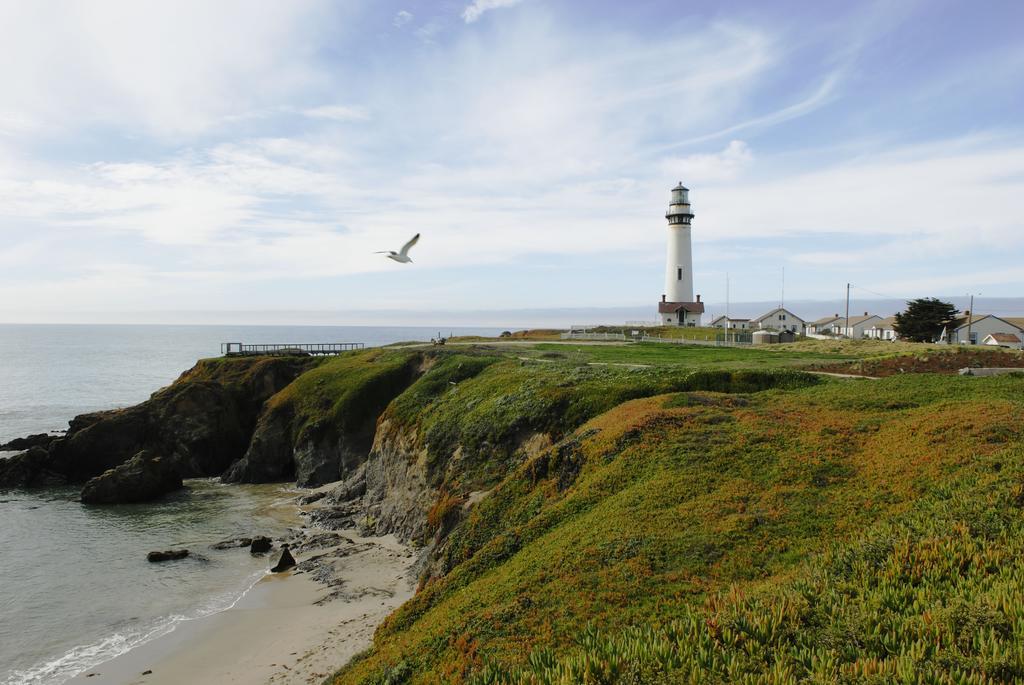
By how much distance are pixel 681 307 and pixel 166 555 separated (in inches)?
3274

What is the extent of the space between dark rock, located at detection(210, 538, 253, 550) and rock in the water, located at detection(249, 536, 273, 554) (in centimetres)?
99

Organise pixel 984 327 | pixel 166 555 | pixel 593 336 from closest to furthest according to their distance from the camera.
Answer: pixel 166 555
pixel 593 336
pixel 984 327

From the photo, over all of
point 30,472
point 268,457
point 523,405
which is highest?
point 523,405

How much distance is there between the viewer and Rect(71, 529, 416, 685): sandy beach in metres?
20.3

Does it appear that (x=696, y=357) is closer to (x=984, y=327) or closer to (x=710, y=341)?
(x=710, y=341)

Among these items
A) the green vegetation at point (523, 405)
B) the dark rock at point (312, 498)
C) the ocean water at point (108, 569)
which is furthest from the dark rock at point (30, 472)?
the green vegetation at point (523, 405)

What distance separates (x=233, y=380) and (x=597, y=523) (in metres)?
58.1

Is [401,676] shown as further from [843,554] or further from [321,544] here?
[321,544]

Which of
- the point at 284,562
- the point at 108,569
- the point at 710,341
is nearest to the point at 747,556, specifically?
the point at 284,562

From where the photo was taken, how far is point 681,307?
3910 inches

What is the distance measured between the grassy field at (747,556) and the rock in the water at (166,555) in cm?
1852

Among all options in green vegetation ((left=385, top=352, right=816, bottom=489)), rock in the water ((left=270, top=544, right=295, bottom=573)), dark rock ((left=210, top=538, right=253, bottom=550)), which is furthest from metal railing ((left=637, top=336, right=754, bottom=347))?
dark rock ((left=210, top=538, right=253, bottom=550))

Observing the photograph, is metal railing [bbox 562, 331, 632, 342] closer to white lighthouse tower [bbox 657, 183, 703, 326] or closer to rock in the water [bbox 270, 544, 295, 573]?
white lighthouse tower [bbox 657, 183, 703, 326]

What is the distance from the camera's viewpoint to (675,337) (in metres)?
82.0
